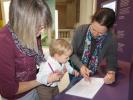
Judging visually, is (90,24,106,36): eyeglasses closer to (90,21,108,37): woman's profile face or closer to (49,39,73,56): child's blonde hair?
(90,21,108,37): woman's profile face

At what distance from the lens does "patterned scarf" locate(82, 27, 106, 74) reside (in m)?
1.81

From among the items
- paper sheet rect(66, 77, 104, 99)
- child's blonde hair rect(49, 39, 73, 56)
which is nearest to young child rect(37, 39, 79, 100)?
child's blonde hair rect(49, 39, 73, 56)

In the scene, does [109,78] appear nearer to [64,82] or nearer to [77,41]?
[77,41]

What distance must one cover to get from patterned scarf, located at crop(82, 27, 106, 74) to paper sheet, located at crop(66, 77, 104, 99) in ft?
0.59

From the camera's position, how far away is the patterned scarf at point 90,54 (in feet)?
5.94

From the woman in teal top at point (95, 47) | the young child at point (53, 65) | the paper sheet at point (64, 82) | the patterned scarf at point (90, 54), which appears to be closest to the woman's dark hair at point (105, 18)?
the woman in teal top at point (95, 47)

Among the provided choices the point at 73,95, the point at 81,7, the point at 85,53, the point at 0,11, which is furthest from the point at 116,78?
the point at 81,7

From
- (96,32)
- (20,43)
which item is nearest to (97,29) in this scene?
(96,32)

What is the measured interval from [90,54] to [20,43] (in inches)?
32.6

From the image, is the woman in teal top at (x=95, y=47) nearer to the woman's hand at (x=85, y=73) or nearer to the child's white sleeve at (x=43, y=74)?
the woman's hand at (x=85, y=73)

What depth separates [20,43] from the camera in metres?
1.16

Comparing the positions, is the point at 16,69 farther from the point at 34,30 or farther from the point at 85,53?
the point at 85,53

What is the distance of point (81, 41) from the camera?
183cm

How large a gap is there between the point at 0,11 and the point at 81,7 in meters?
1.52
